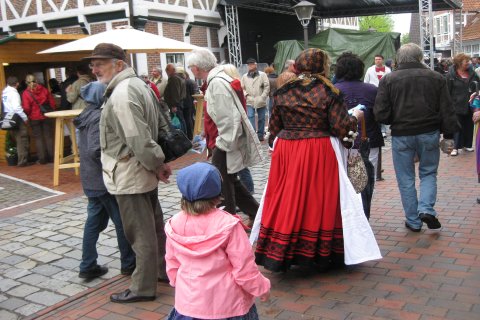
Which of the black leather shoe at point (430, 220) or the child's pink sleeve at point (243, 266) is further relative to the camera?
the black leather shoe at point (430, 220)

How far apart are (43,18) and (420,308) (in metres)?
15.9

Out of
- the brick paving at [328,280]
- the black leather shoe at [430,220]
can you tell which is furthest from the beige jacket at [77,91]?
the black leather shoe at [430,220]

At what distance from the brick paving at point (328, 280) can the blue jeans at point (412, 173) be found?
23 cm

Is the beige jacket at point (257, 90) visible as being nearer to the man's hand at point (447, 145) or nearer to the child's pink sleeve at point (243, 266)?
the man's hand at point (447, 145)

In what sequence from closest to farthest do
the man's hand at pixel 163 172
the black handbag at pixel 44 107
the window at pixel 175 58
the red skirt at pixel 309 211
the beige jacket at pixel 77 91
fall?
the man's hand at pixel 163 172, the red skirt at pixel 309 211, the beige jacket at pixel 77 91, the black handbag at pixel 44 107, the window at pixel 175 58

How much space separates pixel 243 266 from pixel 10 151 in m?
9.48

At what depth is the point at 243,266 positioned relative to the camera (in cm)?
254

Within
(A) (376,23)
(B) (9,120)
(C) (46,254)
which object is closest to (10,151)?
(B) (9,120)

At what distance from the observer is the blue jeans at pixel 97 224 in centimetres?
438

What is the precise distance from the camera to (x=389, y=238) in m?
5.13

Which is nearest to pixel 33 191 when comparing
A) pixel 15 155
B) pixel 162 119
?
pixel 15 155

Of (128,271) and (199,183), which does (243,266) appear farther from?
(128,271)

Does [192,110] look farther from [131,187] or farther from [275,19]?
[275,19]

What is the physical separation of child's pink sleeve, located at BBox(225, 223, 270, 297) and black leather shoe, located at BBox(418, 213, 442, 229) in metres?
3.12
